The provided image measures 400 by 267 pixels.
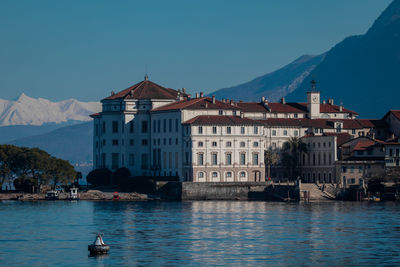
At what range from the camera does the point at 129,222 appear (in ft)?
361

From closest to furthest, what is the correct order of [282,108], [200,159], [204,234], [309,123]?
[204,234] < [200,159] < [309,123] < [282,108]

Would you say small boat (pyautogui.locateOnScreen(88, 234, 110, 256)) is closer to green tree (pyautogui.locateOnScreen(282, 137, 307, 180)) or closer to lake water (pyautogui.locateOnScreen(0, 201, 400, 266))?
lake water (pyautogui.locateOnScreen(0, 201, 400, 266))

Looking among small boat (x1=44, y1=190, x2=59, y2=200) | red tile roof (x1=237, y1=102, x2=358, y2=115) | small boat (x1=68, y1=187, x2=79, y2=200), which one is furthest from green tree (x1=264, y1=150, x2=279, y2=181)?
small boat (x1=44, y1=190, x2=59, y2=200)

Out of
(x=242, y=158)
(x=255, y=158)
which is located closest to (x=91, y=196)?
(x=242, y=158)

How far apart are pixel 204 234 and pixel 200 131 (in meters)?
63.4

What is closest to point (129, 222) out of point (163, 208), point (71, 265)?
point (163, 208)

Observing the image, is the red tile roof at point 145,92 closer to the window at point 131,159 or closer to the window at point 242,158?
the window at point 131,159

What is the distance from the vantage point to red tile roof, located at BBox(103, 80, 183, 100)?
17525cm

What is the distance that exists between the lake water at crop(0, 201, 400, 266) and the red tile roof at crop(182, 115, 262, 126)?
21.1m

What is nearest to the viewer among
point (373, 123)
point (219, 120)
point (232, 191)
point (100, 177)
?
point (232, 191)

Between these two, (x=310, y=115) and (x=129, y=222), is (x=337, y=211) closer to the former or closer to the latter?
(x=129, y=222)

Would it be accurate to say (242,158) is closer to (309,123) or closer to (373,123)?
(309,123)

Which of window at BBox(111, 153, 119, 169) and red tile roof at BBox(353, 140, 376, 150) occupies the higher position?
red tile roof at BBox(353, 140, 376, 150)

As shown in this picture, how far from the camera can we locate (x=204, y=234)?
96.2 m
